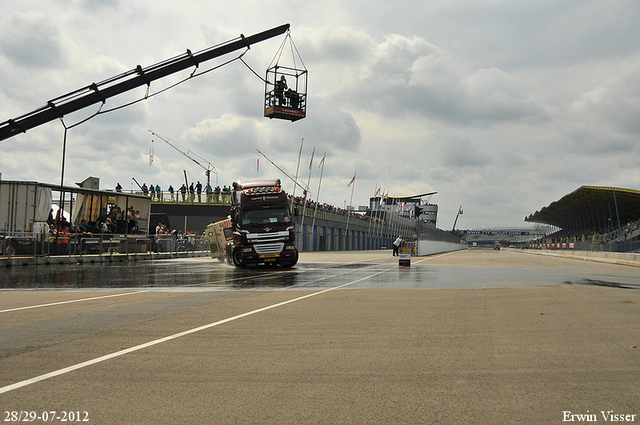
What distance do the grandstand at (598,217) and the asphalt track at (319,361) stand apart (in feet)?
108

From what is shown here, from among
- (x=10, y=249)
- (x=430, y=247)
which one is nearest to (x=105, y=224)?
(x=10, y=249)

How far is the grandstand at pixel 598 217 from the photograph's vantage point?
159 feet

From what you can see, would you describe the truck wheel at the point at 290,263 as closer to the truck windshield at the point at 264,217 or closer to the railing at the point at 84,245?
the truck windshield at the point at 264,217

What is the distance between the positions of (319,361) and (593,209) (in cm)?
10605

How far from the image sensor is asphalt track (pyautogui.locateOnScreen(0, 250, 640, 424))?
4004 mm

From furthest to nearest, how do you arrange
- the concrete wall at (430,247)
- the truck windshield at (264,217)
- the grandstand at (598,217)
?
the grandstand at (598,217) → the concrete wall at (430,247) → the truck windshield at (264,217)

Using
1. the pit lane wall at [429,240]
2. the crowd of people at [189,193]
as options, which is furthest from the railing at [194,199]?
the pit lane wall at [429,240]

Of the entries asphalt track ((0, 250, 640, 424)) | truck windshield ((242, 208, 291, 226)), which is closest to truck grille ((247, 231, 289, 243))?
truck windshield ((242, 208, 291, 226))

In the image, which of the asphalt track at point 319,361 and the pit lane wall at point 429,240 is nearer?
the asphalt track at point 319,361

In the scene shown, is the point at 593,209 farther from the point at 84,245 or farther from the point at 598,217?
the point at 84,245

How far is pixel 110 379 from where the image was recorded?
4785mm

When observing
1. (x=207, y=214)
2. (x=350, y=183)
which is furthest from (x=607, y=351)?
(x=350, y=183)

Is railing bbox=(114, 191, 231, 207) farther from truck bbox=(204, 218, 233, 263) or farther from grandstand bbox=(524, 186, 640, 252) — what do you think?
grandstand bbox=(524, 186, 640, 252)

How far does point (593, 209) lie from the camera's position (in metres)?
98.8
